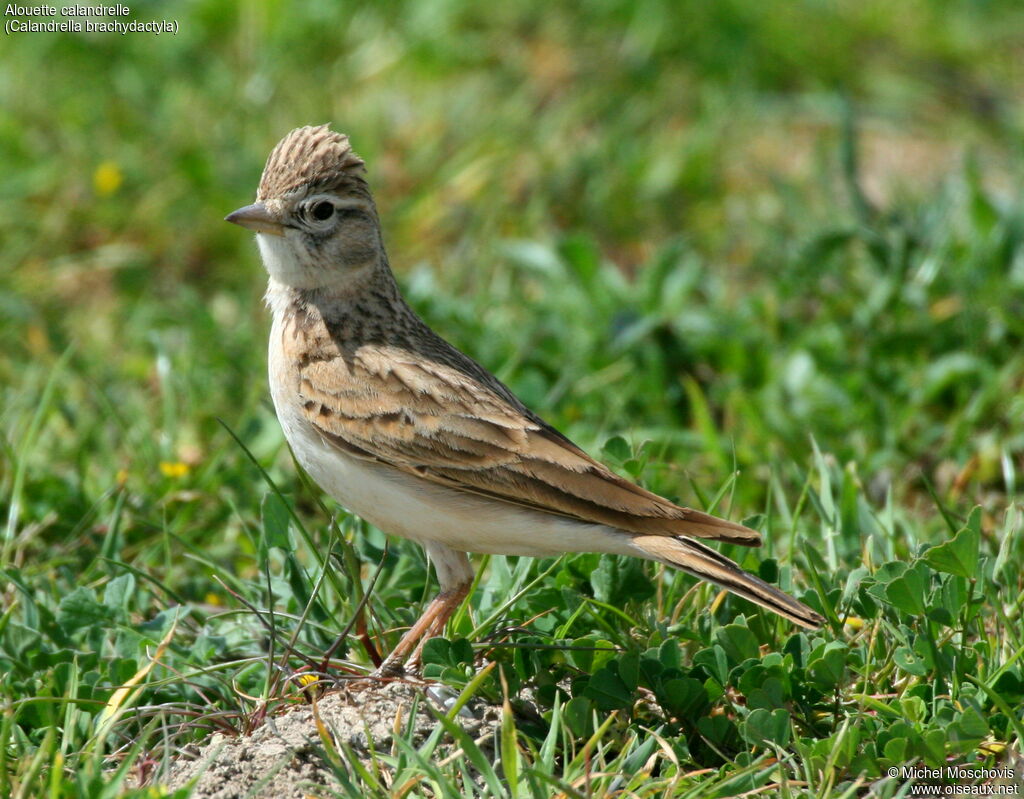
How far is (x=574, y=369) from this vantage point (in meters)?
7.12

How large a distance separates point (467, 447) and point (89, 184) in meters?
4.67

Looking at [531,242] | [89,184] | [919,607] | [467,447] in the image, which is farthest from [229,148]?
[919,607]

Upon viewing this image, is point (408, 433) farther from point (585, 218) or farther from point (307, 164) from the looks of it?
point (585, 218)

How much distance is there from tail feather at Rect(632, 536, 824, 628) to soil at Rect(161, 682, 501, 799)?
29.8 inches

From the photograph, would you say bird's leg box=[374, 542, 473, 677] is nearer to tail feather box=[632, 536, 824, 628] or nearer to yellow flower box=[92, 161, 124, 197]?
tail feather box=[632, 536, 824, 628]

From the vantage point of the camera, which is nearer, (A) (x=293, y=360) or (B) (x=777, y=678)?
(B) (x=777, y=678)

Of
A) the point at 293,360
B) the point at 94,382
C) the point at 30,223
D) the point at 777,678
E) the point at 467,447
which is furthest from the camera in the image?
the point at 30,223

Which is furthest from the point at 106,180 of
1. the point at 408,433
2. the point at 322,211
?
the point at 408,433

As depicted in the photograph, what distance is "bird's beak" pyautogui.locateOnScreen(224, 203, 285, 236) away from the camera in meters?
5.11

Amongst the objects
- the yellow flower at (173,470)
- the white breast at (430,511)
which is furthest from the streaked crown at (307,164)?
the yellow flower at (173,470)

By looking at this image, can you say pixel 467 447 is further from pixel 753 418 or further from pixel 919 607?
pixel 753 418

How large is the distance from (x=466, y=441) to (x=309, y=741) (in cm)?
116

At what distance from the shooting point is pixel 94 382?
6.61 m

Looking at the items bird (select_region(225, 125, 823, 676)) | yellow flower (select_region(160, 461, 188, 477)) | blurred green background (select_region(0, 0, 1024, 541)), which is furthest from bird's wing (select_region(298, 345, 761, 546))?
yellow flower (select_region(160, 461, 188, 477))
